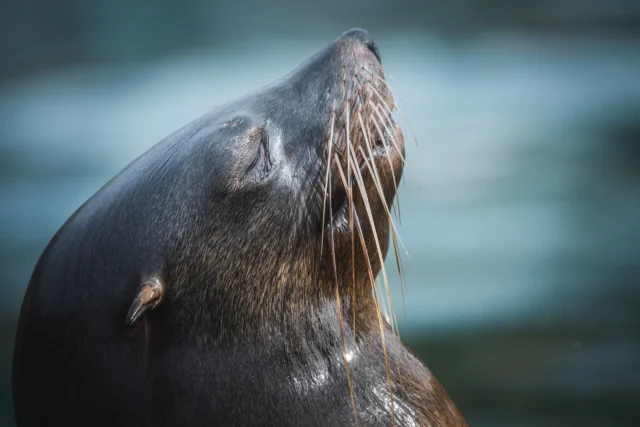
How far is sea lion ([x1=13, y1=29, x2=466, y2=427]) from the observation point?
2209 millimetres

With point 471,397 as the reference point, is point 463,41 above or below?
above

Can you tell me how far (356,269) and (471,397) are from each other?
571 cm

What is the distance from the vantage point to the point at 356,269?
2402 millimetres

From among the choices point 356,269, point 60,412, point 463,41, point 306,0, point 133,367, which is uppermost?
point 463,41

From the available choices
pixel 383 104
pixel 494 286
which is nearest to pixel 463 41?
pixel 494 286

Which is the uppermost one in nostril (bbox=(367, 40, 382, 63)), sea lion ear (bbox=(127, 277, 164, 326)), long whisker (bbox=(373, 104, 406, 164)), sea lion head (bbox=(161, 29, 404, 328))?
nostril (bbox=(367, 40, 382, 63))

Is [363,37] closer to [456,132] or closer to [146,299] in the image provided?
[146,299]

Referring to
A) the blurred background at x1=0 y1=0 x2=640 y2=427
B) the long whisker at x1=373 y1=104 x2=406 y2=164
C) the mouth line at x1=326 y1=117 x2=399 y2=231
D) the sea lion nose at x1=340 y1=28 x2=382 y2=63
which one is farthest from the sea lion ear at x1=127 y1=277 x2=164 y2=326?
the blurred background at x1=0 y1=0 x2=640 y2=427

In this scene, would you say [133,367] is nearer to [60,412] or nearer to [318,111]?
[60,412]

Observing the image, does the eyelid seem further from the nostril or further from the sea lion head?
the nostril

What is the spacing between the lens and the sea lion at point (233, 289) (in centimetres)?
221

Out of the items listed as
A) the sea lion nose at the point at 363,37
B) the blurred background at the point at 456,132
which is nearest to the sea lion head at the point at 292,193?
the sea lion nose at the point at 363,37

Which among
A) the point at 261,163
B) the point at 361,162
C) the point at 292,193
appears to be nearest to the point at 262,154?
the point at 261,163

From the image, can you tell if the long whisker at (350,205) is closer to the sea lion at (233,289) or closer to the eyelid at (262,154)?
the sea lion at (233,289)
